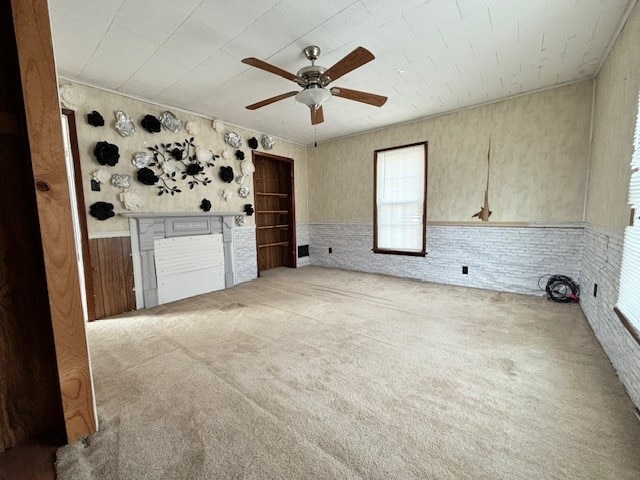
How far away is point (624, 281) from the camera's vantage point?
188 cm

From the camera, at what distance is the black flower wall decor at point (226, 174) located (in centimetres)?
434

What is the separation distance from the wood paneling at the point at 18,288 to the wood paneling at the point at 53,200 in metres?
0.07

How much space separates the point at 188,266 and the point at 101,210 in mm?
1268

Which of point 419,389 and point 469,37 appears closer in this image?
point 419,389

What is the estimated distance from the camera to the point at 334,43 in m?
2.39

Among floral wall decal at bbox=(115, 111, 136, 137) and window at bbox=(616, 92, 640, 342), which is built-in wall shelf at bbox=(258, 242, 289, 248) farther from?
window at bbox=(616, 92, 640, 342)

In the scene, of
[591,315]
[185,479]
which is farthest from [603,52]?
[185,479]

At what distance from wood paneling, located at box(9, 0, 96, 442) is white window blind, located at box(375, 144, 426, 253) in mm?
4501

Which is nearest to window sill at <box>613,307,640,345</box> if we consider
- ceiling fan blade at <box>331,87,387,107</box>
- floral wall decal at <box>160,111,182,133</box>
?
ceiling fan blade at <box>331,87,387,107</box>

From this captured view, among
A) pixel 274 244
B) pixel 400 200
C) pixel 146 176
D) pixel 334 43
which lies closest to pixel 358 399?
pixel 334 43

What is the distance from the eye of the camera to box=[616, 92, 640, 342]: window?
5.44 feet

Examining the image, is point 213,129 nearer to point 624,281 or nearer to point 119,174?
point 119,174

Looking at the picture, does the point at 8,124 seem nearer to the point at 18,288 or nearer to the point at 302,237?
the point at 18,288

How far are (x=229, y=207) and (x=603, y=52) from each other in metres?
4.91
